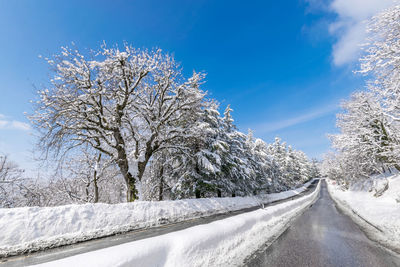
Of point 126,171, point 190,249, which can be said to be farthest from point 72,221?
point 190,249

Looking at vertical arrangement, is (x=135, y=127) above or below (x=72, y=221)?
above

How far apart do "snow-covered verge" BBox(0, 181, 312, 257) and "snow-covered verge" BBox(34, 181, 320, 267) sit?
200 inches

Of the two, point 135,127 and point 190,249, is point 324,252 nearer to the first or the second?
point 190,249

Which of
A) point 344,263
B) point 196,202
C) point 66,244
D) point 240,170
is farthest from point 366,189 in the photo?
point 66,244

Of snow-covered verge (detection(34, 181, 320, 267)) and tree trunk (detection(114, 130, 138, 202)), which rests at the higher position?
tree trunk (detection(114, 130, 138, 202))

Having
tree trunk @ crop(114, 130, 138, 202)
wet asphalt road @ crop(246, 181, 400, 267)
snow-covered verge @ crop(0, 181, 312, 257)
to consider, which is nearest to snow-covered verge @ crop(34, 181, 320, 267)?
wet asphalt road @ crop(246, 181, 400, 267)

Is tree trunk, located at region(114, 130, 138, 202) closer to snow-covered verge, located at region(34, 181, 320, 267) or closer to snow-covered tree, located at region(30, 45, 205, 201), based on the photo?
snow-covered tree, located at region(30, 45, 205, 201)

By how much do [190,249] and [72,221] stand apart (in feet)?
20.9

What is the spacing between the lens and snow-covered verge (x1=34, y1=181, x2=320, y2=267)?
2971 mm

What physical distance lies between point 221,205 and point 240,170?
4799 mm

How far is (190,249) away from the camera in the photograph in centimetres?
418

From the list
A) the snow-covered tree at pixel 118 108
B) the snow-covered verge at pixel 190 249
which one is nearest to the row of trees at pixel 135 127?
the snow-covered tree at pixel 118 108

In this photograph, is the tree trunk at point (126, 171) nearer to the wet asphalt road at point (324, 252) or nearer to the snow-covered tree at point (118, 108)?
the snow-covered tree at point (118, 108)

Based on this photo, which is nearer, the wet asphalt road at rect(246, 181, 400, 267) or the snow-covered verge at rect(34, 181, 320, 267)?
the snow-covered verge at rect(34, 181, 320, 267)
